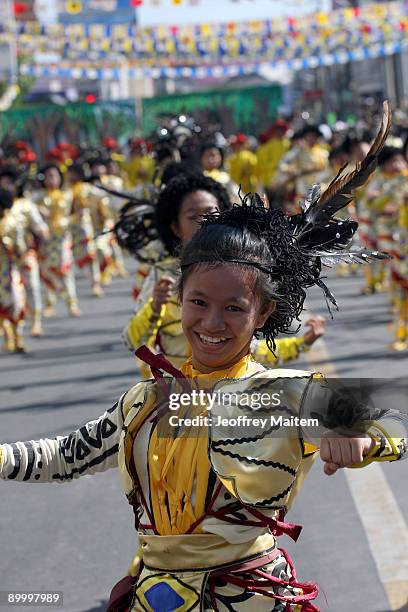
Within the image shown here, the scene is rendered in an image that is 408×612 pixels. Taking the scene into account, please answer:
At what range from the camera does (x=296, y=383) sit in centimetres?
244

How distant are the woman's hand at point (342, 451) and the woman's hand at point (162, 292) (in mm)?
2257

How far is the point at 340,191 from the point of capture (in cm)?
310

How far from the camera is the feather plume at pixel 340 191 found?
3.04 m

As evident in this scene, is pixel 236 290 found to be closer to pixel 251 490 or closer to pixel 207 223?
pixel 207 223

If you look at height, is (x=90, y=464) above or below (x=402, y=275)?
above

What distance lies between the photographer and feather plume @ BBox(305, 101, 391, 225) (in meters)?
3.04

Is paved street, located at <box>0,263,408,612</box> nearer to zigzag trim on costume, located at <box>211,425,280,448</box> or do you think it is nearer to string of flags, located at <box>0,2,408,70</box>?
zigzag trim on costume, located at <box>211,425,280,448</box>

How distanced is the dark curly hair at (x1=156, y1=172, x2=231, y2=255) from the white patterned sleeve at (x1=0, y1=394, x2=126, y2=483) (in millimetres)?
2337

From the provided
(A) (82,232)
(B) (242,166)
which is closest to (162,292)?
(A) (82,232)

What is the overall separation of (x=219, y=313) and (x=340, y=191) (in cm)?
67

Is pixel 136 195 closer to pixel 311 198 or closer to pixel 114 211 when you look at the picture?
pixel 311 198

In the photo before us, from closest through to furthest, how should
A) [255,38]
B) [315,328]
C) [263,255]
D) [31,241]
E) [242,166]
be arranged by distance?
A: 1. [263,255]
2. [315,328]
3. [31,241]
4. [242,166]
5. [255,38]

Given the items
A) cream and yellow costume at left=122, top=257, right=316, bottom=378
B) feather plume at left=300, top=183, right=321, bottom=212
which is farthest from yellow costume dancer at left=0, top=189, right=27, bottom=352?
feather plume at left=300, top=183, right=321, bottom=212

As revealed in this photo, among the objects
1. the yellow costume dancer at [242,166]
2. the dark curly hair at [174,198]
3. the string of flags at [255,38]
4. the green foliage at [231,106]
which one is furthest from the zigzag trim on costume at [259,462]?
the green foliage at [231,106]
